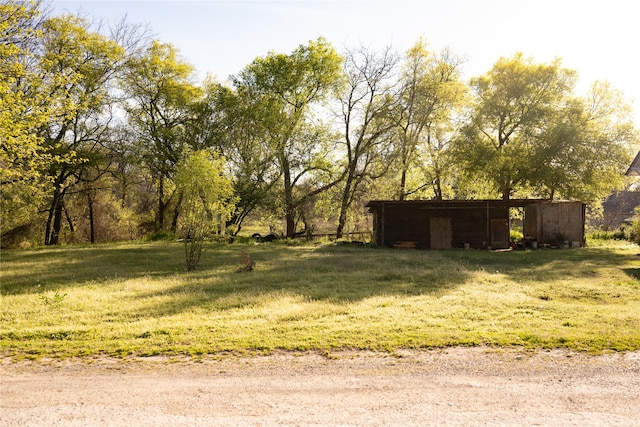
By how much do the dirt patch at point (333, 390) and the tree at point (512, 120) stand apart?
28576mm

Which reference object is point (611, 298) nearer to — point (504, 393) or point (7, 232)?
point (504, 393)

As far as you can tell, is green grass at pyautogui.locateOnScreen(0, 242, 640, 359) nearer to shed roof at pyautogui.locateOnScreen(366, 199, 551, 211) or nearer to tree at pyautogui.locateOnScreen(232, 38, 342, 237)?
shed roof at pyautogui.locateOnScreen(366, 199, 551, 211)

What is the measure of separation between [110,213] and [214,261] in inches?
910

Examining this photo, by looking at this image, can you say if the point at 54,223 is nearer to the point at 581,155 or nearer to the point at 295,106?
the point at 295,106

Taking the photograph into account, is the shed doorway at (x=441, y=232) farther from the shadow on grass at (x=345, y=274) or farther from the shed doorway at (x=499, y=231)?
the shadow on grass at (x=345, y=274)

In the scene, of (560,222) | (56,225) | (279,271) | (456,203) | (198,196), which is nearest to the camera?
(279,271)

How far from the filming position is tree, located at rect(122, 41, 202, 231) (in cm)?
3756

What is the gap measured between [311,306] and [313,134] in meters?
27.6

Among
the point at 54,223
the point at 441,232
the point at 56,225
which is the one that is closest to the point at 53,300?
the point at 441,232

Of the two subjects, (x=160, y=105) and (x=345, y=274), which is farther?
(x=160, y=105)

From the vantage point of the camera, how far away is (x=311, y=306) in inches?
477

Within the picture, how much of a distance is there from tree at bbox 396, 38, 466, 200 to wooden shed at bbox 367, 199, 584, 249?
8696 mm

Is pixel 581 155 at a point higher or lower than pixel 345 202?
higher

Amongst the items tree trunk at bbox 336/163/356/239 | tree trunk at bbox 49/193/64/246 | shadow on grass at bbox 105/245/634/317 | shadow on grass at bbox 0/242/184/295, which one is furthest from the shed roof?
tree trunk at bbox 49/193/64/246
